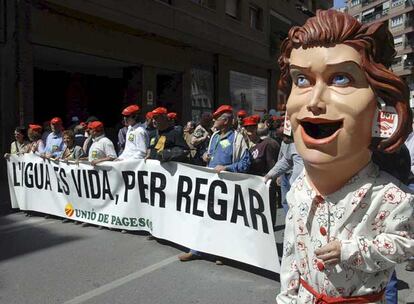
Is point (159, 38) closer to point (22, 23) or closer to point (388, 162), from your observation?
point (22, 23)

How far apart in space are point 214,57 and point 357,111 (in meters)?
19.6

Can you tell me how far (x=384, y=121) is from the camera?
192 centimetres

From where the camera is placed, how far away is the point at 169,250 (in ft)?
19.5

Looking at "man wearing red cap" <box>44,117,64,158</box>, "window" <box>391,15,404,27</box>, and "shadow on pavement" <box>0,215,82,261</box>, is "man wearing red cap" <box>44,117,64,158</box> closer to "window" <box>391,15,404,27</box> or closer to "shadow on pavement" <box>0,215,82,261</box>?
"shadow on pavement" <box>0,215,82,261</box>

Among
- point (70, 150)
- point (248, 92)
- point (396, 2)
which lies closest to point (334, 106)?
point (70, 150)

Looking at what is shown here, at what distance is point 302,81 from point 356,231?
0.67 meters

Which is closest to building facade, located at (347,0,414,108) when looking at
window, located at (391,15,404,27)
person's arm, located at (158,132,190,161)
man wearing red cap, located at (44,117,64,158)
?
window, located at (391,15,404,27)

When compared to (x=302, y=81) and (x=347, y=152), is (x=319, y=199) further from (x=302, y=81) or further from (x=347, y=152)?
(x=302, y=81)

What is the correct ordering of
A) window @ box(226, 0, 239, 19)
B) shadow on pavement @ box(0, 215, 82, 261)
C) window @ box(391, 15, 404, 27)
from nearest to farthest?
shadow on pavement @ box(0, 215, 82, 261)
window @ box(226, 0, 239, 19)
window @ box(391, 15, 404, 27)

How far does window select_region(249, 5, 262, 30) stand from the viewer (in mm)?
24600

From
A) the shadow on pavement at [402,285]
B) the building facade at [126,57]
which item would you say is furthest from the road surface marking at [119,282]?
the building facade at [126,57]

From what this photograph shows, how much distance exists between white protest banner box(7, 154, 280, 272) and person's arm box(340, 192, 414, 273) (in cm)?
279

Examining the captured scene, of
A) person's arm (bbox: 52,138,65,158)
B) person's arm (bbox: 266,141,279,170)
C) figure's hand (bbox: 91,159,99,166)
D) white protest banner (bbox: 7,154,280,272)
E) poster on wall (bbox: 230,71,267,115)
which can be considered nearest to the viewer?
white protest banner (bbox: 7,154,280,272)

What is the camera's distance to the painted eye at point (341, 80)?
1926 mm
